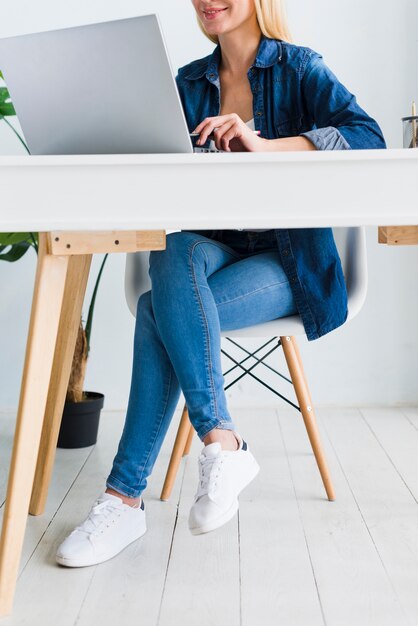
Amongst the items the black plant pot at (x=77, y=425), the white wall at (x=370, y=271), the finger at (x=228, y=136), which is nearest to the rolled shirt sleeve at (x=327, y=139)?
the finger at (x=228, y=136)

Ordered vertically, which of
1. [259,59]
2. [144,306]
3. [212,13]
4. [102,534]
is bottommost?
[102,534]

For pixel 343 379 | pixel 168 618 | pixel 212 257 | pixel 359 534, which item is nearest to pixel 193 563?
pixel 168 618

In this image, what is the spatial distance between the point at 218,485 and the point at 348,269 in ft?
2.30

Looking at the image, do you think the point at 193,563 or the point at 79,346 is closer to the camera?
the point at 193,563

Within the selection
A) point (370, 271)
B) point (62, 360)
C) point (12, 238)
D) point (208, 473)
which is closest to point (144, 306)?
point (62, 360)

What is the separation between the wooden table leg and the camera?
1244mm

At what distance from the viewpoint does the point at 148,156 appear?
3.65 feet

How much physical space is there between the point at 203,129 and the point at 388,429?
1.41 metres

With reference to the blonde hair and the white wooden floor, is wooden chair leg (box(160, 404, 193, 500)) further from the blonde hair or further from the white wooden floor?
the blonde hair

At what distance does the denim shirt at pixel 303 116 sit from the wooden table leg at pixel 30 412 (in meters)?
0.50

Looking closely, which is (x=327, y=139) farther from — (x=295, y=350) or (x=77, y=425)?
(x=77, y=425)

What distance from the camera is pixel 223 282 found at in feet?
5.08

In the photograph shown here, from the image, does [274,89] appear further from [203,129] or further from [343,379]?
[343,379]

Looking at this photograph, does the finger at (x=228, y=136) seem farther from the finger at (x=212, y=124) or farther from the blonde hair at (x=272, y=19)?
the blonde hair at (x=272, y=19)
